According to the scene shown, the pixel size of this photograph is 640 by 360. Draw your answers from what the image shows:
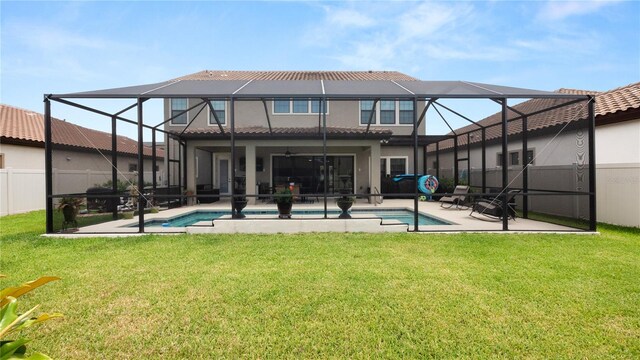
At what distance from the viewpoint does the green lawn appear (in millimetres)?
2639

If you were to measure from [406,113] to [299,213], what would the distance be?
9.84 m

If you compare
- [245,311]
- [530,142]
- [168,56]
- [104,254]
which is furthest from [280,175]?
[245,311]

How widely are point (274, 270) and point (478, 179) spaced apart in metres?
12.2

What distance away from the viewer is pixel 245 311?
324 centimetres

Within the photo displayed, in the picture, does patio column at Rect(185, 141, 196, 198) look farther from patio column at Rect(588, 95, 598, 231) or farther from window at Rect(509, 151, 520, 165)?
window at Rect(509, 151, 520, 165)

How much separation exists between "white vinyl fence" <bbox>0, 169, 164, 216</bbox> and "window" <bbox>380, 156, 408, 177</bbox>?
517 inches

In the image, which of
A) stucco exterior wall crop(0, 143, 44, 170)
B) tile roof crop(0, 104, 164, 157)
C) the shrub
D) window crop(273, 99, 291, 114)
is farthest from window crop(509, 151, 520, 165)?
stucco exterior wall crop(0, 143, 44, 170)

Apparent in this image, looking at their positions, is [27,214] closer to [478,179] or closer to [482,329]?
[482,329]

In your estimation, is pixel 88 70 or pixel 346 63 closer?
pixel 88 70

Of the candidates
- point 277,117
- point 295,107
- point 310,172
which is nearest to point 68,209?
point 310,172

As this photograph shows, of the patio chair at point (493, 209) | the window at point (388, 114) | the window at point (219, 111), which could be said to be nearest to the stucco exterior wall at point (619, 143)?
the patio chair at point (493, 209)

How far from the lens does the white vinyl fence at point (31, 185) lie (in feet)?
33.1

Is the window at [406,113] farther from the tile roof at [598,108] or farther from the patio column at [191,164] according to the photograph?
the patio column at [191,164]

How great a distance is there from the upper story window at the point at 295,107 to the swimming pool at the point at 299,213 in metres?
7.34
